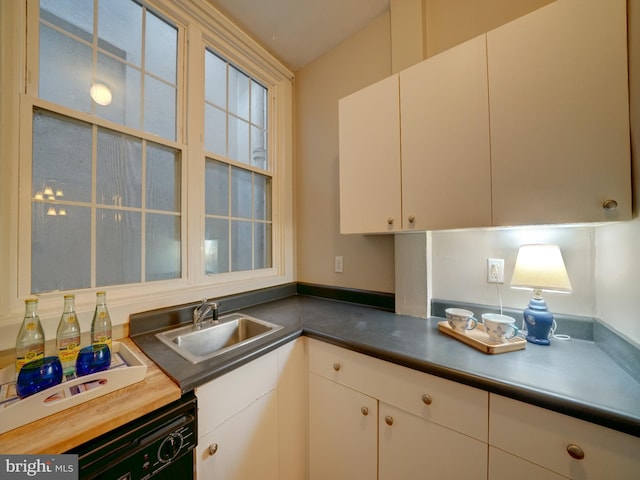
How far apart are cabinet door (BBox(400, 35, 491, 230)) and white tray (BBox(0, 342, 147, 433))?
1228 millimetres

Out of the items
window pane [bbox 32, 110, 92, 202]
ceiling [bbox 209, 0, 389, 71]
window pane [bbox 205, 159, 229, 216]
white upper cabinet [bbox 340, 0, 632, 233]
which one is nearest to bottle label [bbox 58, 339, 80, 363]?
window pane [bbox 32, 110, 92, 202]

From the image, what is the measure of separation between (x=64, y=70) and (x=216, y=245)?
3.41 ft

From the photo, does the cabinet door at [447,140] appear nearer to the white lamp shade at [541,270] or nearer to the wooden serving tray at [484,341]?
the white lamp shade at [541,270]

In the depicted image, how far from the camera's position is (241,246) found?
5.70ft

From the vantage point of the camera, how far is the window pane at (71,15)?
39.2 inches

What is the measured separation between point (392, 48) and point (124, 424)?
2152 mm

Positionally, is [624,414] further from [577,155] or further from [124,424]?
[124,424]

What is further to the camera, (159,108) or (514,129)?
(159,108)

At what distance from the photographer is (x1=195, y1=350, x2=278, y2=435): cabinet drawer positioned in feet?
2.71

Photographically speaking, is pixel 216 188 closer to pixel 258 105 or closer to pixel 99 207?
pixel 99 207

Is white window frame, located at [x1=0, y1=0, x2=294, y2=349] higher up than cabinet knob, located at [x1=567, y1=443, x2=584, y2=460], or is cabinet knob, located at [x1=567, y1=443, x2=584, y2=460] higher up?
white window frame, located at [x1=0, y1=0, x2=294, y2=349]

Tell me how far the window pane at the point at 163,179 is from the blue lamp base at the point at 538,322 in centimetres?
185

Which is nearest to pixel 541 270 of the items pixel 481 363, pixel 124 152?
pixel 481 363

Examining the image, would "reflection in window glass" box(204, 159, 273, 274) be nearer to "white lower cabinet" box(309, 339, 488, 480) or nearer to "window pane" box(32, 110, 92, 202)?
"window pane" box(32, 110, 92, 202)
